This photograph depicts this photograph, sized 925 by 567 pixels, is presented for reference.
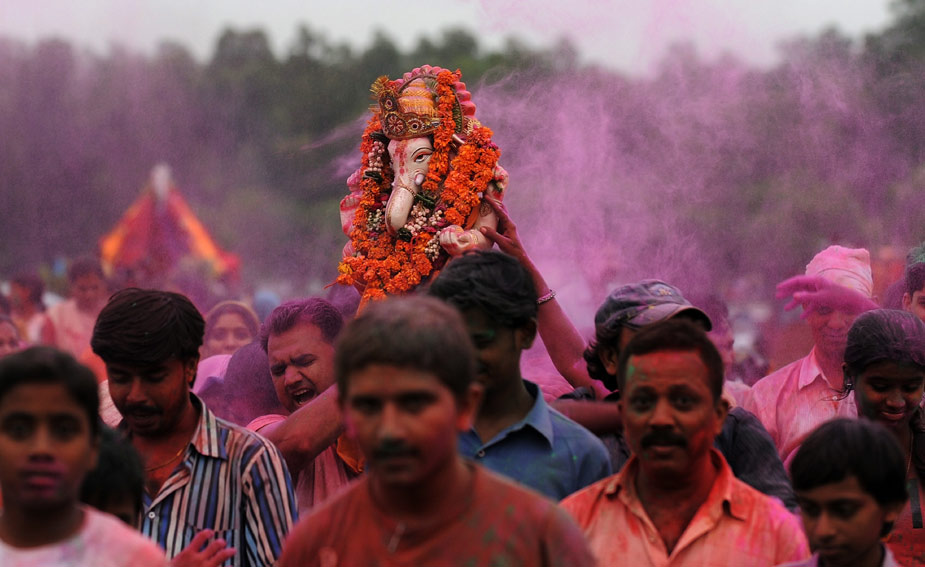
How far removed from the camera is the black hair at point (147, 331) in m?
4.16

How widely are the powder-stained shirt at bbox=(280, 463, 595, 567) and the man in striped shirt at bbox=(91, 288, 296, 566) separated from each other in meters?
1.14

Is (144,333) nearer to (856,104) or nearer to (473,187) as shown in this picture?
(473,187)

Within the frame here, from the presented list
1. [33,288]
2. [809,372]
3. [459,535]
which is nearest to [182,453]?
[459,535]

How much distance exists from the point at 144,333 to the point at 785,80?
756 cm

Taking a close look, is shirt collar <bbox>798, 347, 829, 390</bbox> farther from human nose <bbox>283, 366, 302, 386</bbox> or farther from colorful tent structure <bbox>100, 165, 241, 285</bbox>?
colorful tent structure <bbox>100, 165, 241, 285</bbox>

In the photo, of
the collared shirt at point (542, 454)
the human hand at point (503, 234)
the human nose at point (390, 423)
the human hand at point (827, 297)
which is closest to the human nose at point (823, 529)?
the collared shirt at point (542, 454)

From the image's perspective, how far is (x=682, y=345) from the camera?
3740mm

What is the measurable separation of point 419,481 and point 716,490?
3.88ft

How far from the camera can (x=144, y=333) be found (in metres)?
4.18

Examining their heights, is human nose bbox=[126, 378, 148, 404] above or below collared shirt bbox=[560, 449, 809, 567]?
above

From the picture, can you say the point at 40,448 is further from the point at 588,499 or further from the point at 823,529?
the point at 823,529

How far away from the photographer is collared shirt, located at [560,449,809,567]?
364cm

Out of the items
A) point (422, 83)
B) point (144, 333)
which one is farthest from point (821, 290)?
point (144, 333)

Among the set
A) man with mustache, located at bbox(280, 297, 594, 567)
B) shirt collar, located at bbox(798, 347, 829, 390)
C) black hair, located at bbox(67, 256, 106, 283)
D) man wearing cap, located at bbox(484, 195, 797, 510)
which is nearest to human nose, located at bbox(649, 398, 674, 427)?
man wearing cap, located at bbox(484, 195, 797, 510)
